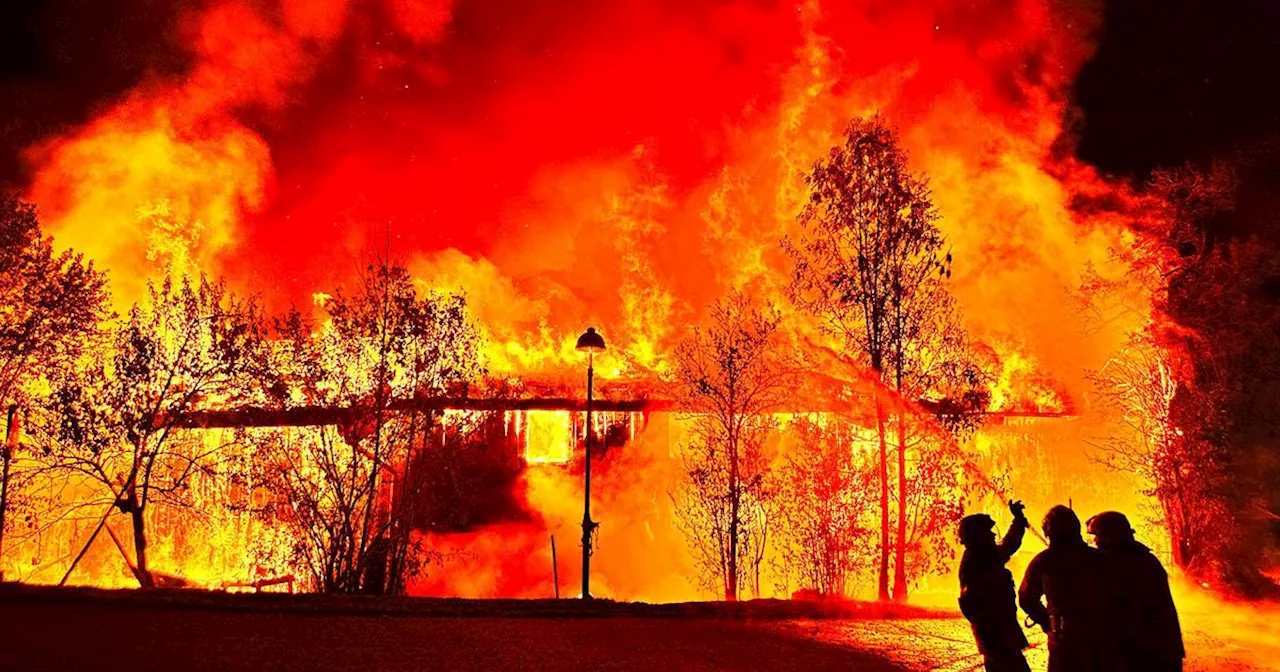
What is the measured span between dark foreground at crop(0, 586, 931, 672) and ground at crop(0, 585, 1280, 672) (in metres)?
0.03

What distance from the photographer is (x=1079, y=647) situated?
592 cm

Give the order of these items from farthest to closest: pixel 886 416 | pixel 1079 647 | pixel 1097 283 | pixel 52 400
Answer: pixel 1097 283, pixel 52 400, pixel 886 416, pixel 1079 647

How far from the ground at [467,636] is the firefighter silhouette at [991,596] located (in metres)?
3.35

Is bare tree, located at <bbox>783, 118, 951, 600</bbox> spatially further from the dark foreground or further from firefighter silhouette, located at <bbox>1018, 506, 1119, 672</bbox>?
firefighter silhouette, located at <bbox>1018, 506, 1119, 672</bbox>

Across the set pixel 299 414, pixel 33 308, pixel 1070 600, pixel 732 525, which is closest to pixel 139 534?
pixel 299 414

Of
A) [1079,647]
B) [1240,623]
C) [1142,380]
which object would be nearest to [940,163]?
[1142,380]

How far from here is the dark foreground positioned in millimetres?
9320

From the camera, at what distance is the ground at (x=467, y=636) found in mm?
9430

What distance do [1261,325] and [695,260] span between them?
3059cm

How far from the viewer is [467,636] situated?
1086 cm

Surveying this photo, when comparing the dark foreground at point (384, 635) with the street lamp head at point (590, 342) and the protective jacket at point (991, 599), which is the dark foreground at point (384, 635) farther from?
the street lamp head at point (590, 342)

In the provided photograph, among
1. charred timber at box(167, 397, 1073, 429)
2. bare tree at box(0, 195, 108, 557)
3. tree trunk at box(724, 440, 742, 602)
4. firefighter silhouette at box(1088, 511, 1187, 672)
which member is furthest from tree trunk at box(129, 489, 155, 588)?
firefighter silhouette at box(1088, 511, 1187, 672)

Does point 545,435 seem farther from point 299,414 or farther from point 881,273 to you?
point 881,273

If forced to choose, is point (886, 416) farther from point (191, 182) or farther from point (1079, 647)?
point (191, 182)
